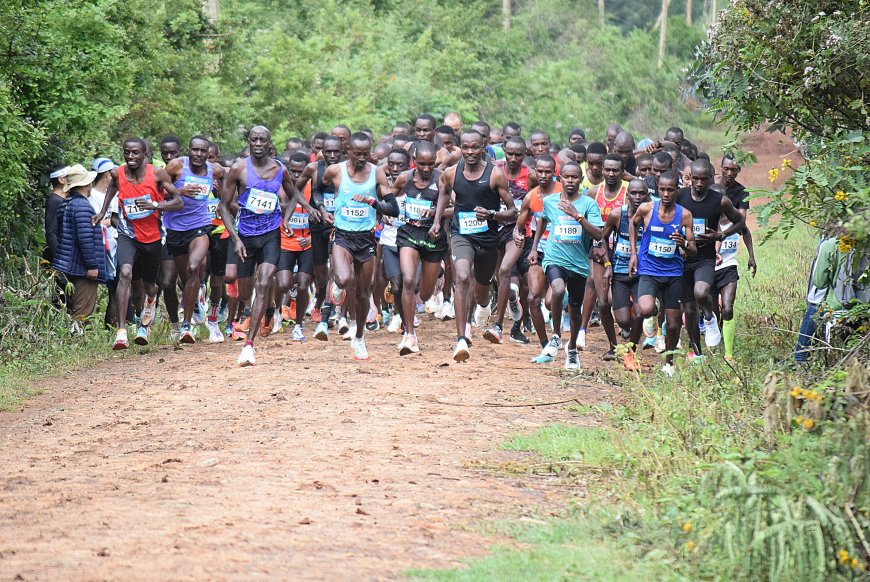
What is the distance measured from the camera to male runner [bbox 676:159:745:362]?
12117 millimetres

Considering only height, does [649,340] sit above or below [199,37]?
below

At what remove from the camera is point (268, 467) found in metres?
8.08

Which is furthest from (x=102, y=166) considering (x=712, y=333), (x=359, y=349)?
(x=712, y=333)

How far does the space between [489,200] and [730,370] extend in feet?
11.8

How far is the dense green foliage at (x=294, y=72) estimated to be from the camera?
45.3ft

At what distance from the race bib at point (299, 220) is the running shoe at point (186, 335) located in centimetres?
163

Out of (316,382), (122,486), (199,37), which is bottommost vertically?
(316,382)

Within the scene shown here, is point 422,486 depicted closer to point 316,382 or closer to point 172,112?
point 316,382

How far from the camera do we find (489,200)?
12.9 m

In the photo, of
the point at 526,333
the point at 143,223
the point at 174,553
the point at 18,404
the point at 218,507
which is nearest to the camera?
the point at 174,553

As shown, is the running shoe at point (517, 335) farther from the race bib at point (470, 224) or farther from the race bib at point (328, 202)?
the race bib at point (328, 202)

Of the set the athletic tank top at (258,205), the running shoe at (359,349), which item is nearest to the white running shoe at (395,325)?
the running shoe at (359,349)

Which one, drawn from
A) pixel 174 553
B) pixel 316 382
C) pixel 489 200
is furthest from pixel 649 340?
pixel 174 553

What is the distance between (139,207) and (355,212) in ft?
7.86
